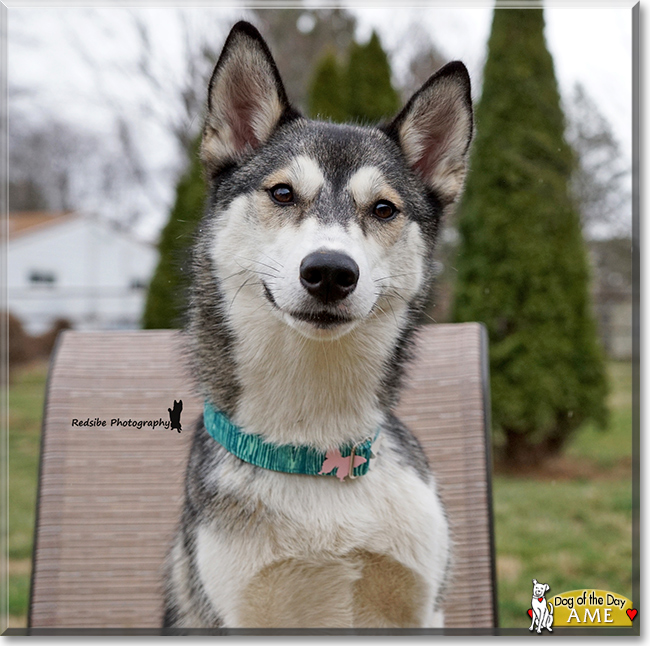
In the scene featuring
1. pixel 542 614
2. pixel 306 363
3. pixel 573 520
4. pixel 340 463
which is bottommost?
pixel 573 520

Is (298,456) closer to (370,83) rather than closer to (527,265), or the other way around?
(527,265)

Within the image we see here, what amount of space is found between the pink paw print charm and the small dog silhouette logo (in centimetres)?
49

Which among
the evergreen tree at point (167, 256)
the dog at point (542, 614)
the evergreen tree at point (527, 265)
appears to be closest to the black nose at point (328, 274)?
the dog at point (542, 614)

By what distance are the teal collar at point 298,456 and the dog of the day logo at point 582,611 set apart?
62cm

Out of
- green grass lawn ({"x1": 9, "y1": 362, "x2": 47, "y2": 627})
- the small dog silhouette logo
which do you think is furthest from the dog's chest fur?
green grass lawn ({"x1": 9, "y1": 362, "x2": 47, "y2": 627})

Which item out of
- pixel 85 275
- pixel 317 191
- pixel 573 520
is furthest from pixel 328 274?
pixel 85 275

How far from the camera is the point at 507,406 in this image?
3.64 m

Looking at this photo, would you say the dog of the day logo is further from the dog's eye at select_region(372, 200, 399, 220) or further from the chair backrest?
the dog's eye at select_region(372, 200, 399, 220)

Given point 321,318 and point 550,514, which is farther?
point 550,514

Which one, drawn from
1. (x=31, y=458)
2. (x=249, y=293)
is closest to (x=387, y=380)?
(x=249, y=293)

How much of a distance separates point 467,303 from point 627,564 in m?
2.11

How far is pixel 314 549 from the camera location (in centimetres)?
122

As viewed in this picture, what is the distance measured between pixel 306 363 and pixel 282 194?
0.36m

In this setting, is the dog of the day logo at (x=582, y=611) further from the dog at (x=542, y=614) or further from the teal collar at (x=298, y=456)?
the teal collar at (x=298, y=456)
